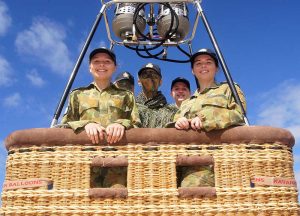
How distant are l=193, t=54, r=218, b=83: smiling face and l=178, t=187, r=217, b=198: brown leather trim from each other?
1024 mm

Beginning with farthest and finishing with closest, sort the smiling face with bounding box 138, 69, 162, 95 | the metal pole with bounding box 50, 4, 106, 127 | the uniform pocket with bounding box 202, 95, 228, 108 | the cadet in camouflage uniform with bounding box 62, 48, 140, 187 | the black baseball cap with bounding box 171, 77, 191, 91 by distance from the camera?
the black baseball cap with bounding box 171, 77, 191, 91 < the smiling face with bounding box 138, 69, 162, 95 < the metal pole with bounding box 50, 4, 106, 127 < the cadet in camouflage uniform with bounding box 62, 48, 140, 187 < the uniform pocket with bounding box 202, 95, 228, 108

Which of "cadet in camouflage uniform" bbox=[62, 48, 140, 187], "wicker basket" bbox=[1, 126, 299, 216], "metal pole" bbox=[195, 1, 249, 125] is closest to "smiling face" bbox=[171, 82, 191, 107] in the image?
"metal pole" bbox=[195, 1, 249, 125]

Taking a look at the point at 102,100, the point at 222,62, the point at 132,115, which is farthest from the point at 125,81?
the point at 132,115

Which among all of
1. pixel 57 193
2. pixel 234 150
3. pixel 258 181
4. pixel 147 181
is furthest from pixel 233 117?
pixel 57 193

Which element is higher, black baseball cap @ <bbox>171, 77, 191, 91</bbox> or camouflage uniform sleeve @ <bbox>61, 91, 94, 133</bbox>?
black baseball cap @ <bbox>171, 77, 191, 91</bbox>

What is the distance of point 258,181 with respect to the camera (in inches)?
84.7

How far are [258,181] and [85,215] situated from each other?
90 cm

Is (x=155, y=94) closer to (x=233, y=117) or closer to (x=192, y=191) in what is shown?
(x=233, y=117)

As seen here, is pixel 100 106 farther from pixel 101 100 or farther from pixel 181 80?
pixel 181 80

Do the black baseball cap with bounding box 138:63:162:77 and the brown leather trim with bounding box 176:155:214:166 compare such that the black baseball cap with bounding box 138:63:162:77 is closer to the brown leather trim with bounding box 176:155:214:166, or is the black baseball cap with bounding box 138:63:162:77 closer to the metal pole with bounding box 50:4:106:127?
the metal pole with bounding box 50:4:106:127

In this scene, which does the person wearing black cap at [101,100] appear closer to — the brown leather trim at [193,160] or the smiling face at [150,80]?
the brown leather trim at [193,160]

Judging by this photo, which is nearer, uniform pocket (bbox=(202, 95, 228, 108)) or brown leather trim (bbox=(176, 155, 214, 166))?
brown leather trim (bbox=(176, 155, 214, 166))

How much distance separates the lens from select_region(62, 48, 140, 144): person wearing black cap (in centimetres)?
277

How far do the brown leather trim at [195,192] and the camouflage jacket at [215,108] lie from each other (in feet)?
1.06
